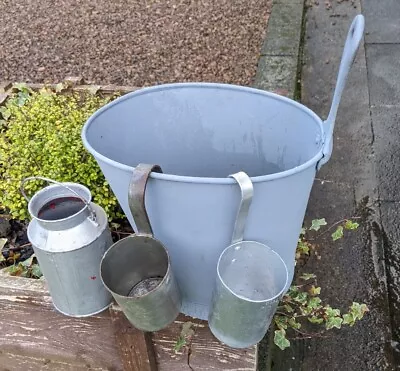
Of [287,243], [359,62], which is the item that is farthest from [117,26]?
[287,243]

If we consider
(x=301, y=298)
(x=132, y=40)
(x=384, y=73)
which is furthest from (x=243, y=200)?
(x=132, y=40)

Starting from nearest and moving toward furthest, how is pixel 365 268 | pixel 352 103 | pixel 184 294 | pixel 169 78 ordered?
pixel 184 294 → pixel 365 268 → pixel 352 103 → pixel 169 78

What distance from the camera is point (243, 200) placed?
108 cm

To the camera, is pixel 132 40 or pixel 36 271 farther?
pixel 132 40

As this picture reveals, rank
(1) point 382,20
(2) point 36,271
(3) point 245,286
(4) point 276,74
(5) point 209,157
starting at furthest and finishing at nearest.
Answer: (1) point 382,20, (4) point 276,74, (2) point 36,271, (5) point 209,157, (3) point 245,286

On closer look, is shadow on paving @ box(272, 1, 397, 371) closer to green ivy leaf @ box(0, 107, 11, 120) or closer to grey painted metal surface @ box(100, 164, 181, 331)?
grey painted metal surface @ box(100, 164, 181, 331)

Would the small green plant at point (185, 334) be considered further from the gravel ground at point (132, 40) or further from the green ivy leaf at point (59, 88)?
the gravel ground at point (132, 40)

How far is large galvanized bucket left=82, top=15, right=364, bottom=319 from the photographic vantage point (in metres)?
1.14

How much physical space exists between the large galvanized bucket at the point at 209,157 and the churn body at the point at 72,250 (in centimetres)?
13

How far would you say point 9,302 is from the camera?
5.27ft

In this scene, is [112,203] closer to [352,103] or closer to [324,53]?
[352,103]

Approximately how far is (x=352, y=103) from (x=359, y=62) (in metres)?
0.67

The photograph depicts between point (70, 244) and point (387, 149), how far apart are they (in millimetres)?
2553

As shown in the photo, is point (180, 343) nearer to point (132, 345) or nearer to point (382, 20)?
point (132, 345)
